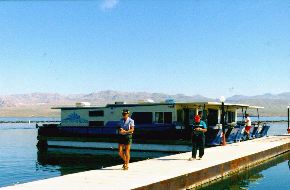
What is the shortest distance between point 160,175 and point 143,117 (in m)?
18.3

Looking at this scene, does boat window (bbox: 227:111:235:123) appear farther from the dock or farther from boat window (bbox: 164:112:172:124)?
the dock

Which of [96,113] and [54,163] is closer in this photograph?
[54,163]

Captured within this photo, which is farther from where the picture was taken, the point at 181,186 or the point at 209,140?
the point at 209,140

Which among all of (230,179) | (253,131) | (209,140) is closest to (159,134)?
(209,140)

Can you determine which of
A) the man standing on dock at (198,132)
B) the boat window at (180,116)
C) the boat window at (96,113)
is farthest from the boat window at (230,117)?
the man standing on dock at (198,132)

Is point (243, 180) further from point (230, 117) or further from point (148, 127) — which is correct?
point (230, 117)

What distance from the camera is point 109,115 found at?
34.0m

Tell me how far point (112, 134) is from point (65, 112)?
5536 millimetres

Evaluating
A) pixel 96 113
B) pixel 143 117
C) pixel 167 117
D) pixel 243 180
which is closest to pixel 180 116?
pixel 167 117

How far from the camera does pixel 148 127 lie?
32094 millimetres

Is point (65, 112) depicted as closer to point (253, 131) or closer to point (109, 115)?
point (109, 115)

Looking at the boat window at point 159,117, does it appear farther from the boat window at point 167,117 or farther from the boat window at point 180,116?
the boat window at point 180,116

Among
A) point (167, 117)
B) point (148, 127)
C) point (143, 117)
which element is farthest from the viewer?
point (143, 117)

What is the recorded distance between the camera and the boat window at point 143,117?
105 feet
